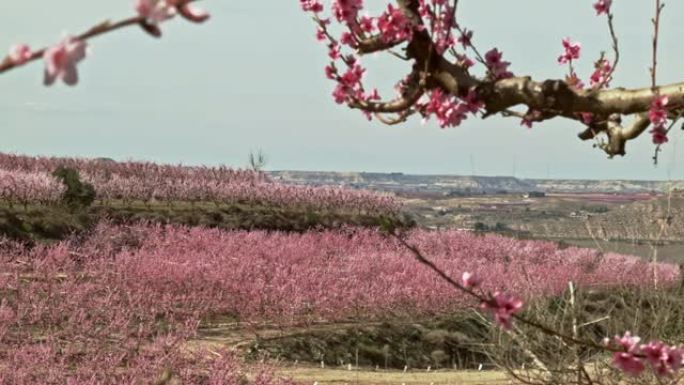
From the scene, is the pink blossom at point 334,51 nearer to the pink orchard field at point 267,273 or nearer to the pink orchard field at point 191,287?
the pink orchard field at point 191,287

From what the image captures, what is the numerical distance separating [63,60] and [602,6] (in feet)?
13.8

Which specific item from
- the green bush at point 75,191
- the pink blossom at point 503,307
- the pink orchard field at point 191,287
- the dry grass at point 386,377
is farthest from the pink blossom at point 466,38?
the green bush at point 75,191

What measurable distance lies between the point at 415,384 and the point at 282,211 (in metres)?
16.3

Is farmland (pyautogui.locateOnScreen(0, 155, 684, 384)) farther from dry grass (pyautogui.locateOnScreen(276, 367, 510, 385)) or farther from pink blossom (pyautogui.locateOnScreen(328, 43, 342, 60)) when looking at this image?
pink blossom (pyautogui.locateOnScreen(328, 43, 342, 60))

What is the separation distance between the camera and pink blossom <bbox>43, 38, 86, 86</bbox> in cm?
124

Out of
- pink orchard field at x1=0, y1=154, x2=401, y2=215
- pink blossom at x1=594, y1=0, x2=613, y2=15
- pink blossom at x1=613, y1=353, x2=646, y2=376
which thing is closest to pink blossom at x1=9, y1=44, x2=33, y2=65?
pink blossom at x1=613, y1=353, x2=646, y2=376

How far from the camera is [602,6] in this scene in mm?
4922

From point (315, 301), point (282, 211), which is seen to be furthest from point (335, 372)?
point (282, 211)

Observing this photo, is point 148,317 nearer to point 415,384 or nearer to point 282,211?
point 415,384

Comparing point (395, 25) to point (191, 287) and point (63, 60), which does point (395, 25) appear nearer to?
point (63, 60)

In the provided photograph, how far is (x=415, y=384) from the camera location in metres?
9.37

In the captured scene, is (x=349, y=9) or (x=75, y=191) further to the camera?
(x=75, y=191)

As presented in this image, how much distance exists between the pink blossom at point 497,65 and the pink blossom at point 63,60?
10.4 feet

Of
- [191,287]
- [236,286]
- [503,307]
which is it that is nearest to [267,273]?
[236,286]
